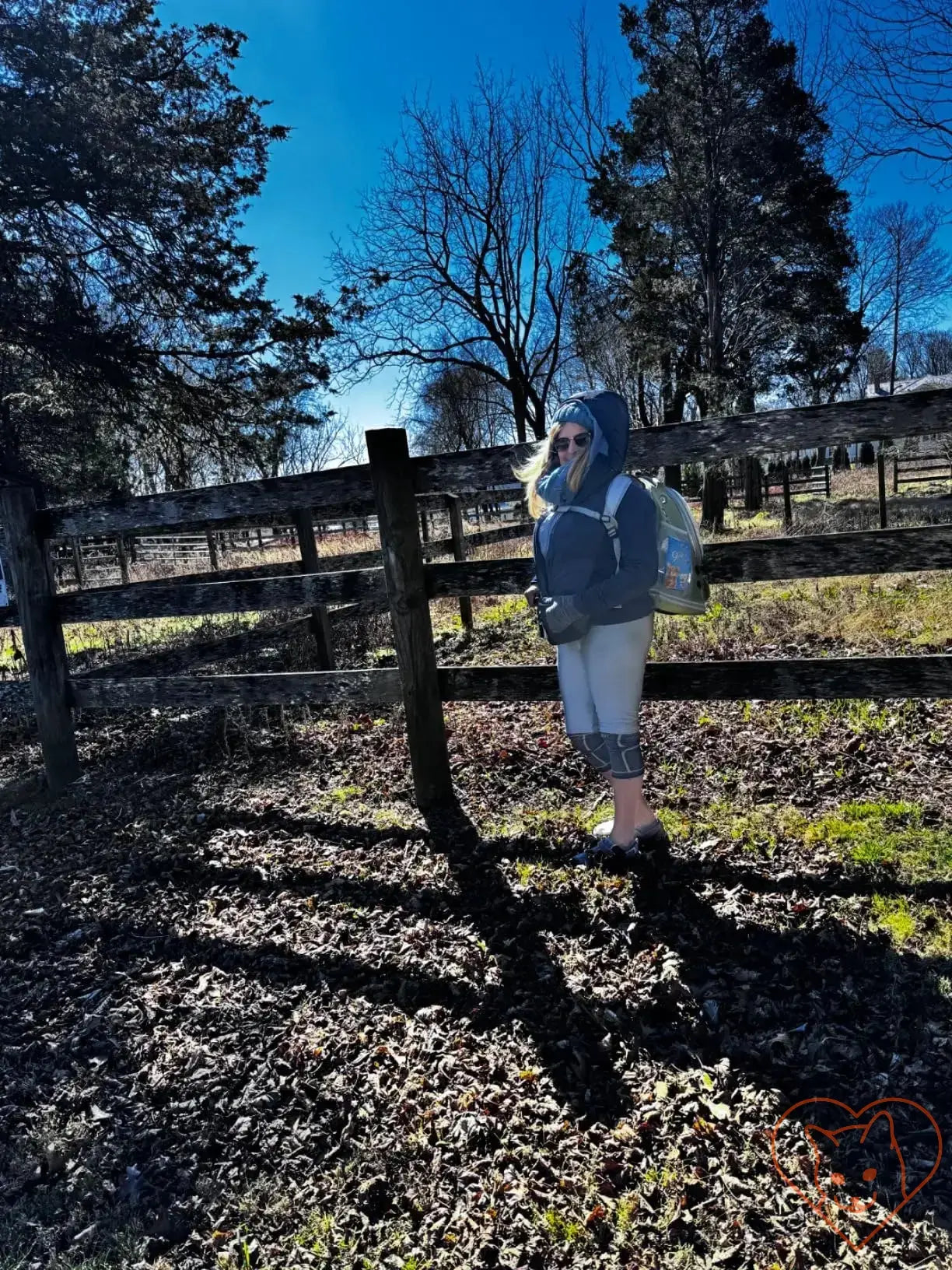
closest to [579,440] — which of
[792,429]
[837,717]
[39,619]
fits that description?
[792,429]

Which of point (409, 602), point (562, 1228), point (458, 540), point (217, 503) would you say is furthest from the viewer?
point (458, 540)

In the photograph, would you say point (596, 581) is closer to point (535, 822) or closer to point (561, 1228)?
point (535, 822)

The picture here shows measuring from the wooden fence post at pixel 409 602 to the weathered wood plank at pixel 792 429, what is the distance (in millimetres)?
642

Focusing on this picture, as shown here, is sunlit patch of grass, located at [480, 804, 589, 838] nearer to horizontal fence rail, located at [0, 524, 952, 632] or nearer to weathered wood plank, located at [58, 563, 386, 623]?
horizontal fence rail, located at [0, 524, 952, 632]

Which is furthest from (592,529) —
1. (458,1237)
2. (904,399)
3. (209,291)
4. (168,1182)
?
(209,291)

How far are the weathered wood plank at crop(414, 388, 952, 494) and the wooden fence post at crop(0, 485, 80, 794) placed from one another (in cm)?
329

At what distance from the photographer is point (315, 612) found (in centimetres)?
700

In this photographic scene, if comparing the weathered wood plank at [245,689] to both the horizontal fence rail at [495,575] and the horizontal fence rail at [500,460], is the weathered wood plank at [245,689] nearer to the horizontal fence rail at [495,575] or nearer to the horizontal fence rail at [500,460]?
the horizontal fence rail at [495,575]

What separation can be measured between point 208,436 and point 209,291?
1.71 meters

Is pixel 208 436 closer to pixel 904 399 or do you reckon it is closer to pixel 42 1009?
pixel 42 1009

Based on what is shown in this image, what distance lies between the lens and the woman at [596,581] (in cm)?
277

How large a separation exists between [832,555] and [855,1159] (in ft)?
6.67

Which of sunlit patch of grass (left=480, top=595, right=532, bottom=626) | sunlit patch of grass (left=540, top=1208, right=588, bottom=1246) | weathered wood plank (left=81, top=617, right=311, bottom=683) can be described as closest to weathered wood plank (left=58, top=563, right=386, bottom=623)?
weathered wood plank (left=81, top=617, right=311, bottom=683)

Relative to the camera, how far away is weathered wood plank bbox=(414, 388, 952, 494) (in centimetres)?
276
